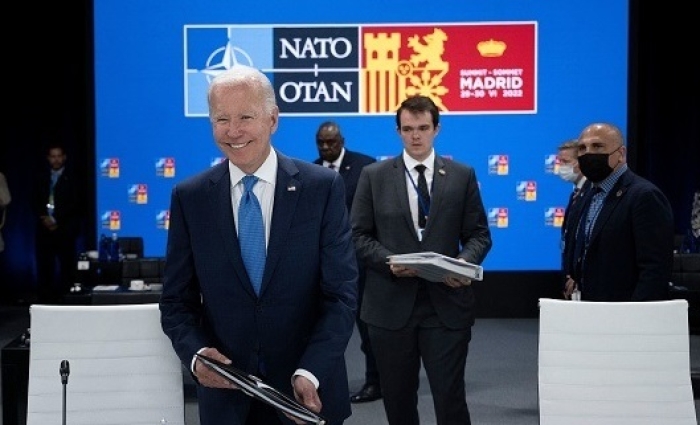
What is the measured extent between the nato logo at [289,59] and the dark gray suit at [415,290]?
4.87 m

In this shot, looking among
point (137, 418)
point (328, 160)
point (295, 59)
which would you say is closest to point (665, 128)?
point (295, 59)

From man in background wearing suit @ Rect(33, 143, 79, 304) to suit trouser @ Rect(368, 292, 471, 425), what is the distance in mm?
6571

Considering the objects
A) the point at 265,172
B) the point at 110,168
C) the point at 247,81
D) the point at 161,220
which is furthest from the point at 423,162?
the point at 110,168

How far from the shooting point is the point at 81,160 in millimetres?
11516

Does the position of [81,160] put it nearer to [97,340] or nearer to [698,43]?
[698,43]

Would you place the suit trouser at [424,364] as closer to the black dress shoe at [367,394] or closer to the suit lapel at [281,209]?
the suit lapel at [281,209]

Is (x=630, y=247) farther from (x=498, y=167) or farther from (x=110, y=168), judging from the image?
(x=110, y=168)

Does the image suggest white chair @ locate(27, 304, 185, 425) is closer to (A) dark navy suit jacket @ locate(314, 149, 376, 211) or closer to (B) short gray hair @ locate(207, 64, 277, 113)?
(B) short gray hair @ locate(207, 64, 277, 113)

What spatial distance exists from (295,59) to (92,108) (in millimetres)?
1837

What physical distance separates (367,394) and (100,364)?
3.58 meters

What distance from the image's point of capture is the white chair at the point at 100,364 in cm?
321

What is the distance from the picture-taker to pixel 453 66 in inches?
376

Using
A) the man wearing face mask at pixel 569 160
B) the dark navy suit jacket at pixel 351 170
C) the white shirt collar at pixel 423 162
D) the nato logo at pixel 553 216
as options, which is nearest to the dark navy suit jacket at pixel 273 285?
the white shirt collar at pixel 423 162

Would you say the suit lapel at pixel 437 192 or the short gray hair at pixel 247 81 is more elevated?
the short gray hair at pixel 247 81
